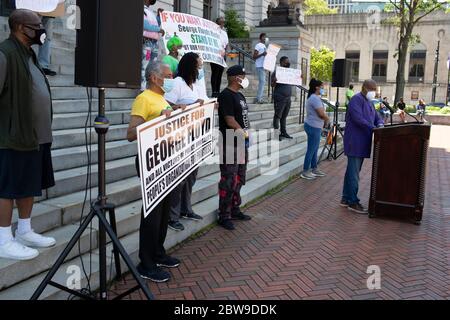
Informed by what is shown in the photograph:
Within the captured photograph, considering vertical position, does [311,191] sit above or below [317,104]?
below

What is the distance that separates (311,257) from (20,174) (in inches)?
127

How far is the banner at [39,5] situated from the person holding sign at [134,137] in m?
1.74

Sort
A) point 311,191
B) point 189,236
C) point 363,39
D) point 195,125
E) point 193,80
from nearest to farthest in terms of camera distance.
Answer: point 195,125, point 193,80, point 189,236, point 311,191, point 363,39

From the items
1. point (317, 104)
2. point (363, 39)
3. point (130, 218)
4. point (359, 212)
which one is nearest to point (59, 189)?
point (130, 218)

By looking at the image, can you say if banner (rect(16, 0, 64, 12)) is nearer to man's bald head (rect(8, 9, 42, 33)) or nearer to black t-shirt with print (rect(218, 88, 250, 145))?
man's bald head (rect(8, 9, 42, 33))

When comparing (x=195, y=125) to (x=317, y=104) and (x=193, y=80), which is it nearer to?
(x=193, y=80)

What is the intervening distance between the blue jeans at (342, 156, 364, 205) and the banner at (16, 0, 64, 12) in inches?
189

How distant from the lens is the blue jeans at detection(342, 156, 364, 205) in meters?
6.99

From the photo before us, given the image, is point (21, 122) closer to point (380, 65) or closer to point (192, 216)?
point (192, 216)

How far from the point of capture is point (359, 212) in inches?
274

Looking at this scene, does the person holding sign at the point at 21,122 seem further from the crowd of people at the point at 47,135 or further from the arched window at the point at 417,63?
the arched window at the point at 417,63

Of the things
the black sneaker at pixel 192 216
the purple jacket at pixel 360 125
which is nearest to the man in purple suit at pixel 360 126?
the purple jacket at pixel 360 125

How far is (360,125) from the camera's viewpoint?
265 inches

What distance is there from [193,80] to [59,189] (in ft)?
6.33
